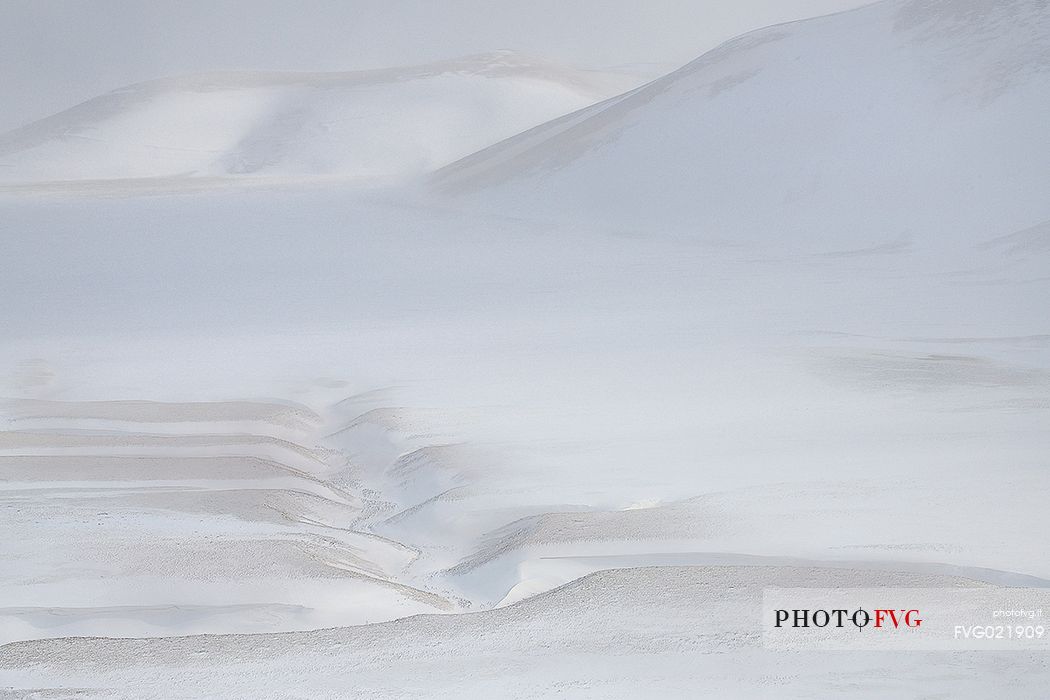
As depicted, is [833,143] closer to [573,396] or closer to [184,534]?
[573,396]

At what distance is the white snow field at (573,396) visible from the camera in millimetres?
4387

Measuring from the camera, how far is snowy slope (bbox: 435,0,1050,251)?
17.5 meters

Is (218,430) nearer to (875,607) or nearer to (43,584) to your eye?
(43,584)

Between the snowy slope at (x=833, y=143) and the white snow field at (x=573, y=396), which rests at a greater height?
the snowy slope at (x=833, y=143)

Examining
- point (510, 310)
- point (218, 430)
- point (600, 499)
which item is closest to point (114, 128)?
point (510, 310)

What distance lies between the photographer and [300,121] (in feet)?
142

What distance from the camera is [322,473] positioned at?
747cm

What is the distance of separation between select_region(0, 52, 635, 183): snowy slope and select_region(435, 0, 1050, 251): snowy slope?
1525cm

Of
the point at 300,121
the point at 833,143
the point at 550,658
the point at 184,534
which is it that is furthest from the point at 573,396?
the point at 300,121

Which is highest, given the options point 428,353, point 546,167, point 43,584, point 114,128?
point 114,128

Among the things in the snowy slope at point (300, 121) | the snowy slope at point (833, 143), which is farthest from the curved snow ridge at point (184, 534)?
the snowy slope at point (300, 121)

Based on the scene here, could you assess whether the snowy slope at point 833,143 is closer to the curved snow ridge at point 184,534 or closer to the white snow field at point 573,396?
the white snow field at point 573,396

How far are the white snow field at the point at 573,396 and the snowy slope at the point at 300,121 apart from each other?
578 inches

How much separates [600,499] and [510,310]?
805 cm
